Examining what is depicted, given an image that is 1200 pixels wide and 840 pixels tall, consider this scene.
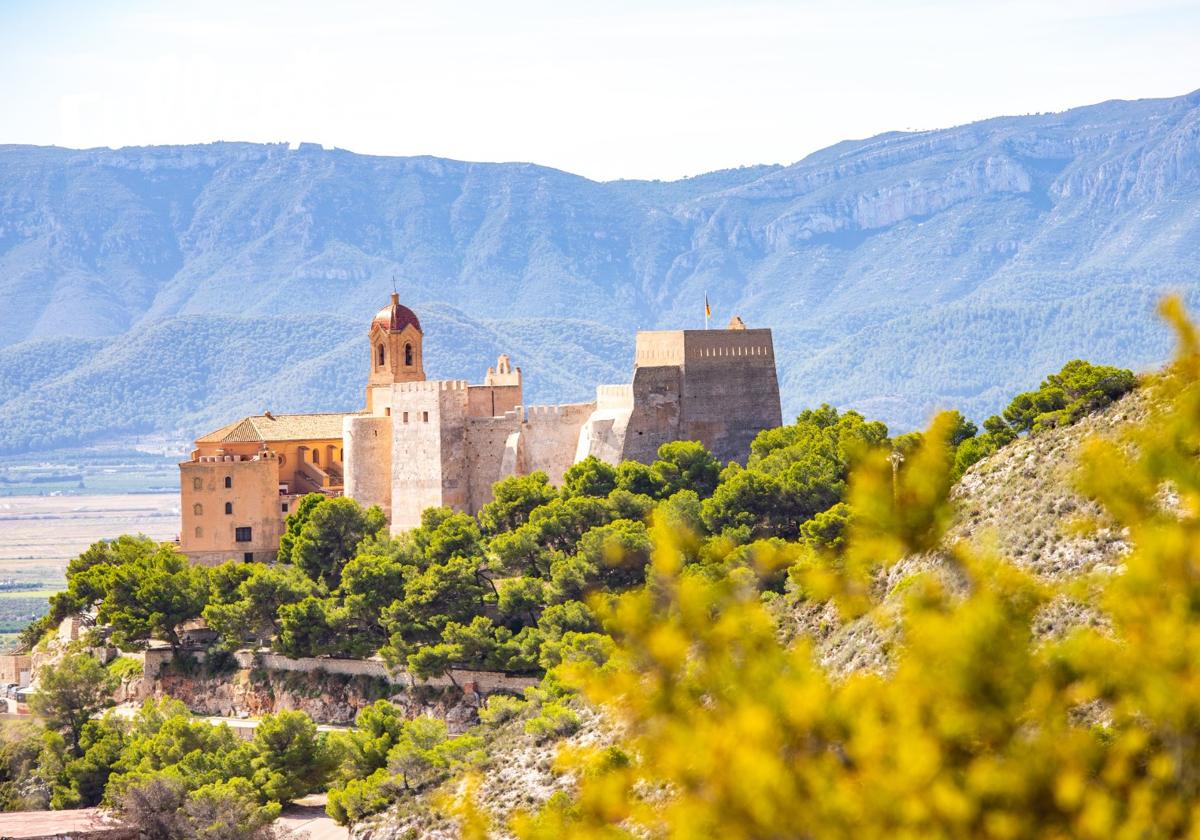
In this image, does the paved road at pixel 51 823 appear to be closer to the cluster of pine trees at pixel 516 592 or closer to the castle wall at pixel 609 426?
the cluster of pine trees at pixel 516 592

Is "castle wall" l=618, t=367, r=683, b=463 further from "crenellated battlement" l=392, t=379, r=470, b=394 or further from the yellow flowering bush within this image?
the yellow flowering bush

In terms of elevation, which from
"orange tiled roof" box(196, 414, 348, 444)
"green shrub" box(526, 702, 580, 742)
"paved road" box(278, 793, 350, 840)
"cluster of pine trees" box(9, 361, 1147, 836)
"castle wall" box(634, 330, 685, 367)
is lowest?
"paved road" box(278, 793, 350, 840)

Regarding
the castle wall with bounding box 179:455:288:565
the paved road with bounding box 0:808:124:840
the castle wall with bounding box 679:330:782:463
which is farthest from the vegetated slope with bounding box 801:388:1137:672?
the castle wall with bounding box 179:455:288:565

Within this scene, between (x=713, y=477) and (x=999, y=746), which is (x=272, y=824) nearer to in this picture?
(x=713, y=477)

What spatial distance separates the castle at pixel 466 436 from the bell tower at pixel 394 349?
0.07m

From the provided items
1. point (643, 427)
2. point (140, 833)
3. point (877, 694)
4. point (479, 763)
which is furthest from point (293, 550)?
point (877, 694)

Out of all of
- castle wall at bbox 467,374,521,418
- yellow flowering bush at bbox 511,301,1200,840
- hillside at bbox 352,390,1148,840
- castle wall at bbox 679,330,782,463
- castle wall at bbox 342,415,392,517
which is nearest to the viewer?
yellow flowering bush at bbox 511,301,1200,840

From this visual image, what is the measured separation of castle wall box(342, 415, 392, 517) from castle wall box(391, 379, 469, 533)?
1.19 m

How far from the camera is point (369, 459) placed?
197ft

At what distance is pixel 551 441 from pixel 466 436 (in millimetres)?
2384

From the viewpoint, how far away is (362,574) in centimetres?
5431

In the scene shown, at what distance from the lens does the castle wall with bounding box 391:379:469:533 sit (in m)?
57.6

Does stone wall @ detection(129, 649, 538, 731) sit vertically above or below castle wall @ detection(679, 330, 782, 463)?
below

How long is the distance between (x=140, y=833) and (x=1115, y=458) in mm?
35230
